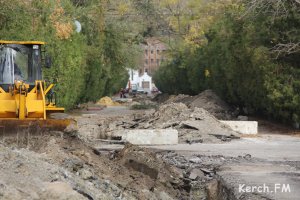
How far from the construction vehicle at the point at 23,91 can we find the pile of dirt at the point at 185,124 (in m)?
5.33

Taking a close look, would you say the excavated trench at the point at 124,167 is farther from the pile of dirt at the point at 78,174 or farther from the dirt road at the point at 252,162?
the dirt road at the point at 252,162

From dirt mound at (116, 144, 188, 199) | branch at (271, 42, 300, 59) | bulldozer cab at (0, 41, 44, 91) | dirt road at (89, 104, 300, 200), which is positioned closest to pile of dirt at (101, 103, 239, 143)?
dirt road at (89, 104, 300, 200)

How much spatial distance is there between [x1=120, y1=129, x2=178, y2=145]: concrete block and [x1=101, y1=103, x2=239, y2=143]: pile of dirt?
1028mm

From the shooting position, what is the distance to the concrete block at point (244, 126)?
2650 centimetres

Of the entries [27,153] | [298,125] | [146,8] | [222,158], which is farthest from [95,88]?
[27,153]

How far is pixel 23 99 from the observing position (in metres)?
16.8

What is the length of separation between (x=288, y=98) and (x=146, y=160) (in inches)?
584

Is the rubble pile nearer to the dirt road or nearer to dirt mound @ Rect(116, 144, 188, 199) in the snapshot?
the dirt road

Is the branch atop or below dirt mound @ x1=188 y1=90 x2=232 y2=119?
atop

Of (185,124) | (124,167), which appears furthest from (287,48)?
(124,167)

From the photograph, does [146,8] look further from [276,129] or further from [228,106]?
[276,129]

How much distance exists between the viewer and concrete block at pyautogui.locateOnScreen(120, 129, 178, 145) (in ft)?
72.0

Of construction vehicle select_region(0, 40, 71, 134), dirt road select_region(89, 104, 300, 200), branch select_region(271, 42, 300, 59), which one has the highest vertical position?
branch select_region(271, 42, 300, 59)

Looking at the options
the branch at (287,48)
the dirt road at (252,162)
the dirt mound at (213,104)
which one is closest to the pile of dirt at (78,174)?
the dirt road at (252,162)
